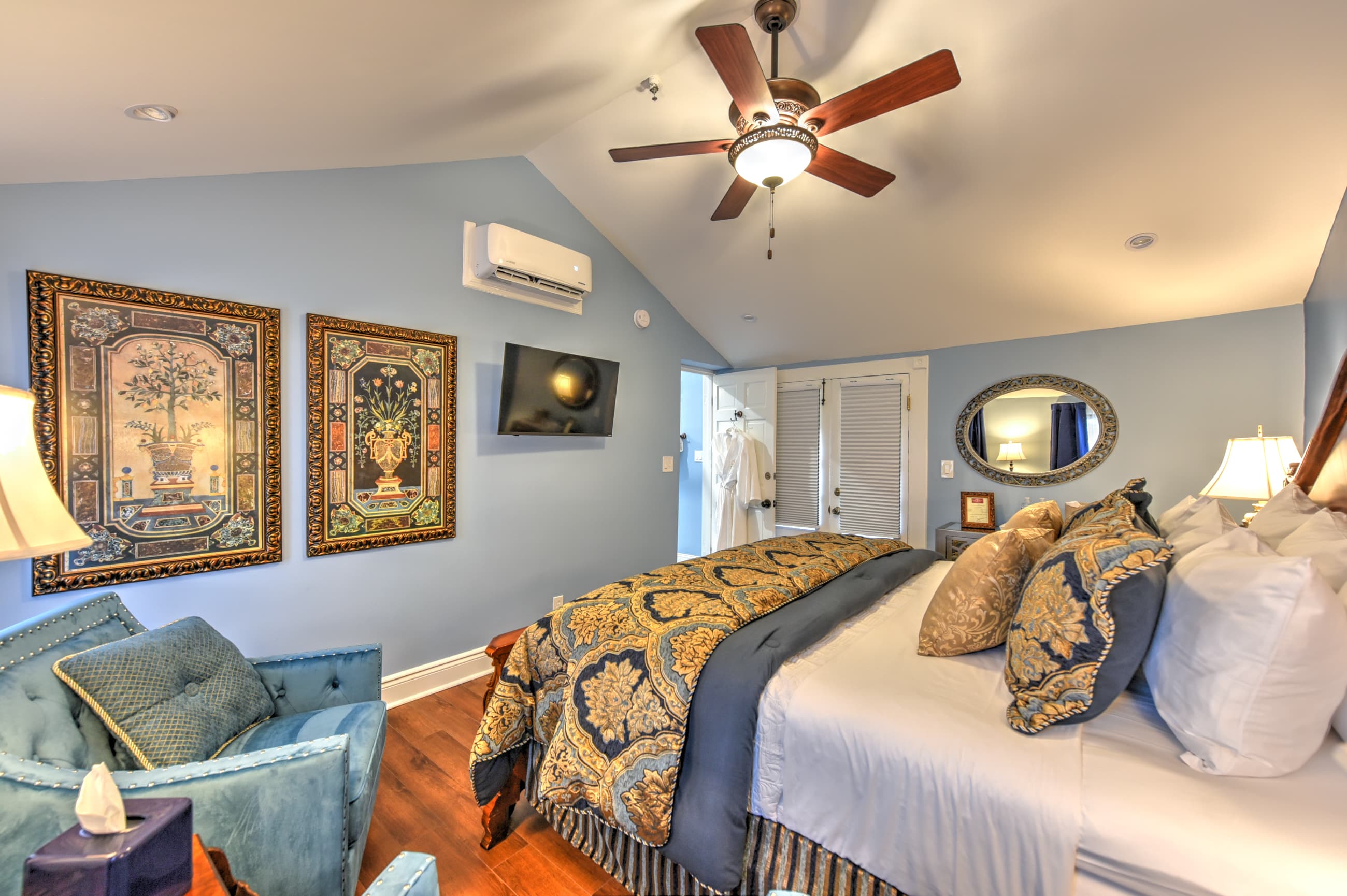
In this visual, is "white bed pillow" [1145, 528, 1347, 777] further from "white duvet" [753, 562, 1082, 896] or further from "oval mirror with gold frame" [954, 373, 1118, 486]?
"oval mirror with gold frame" [954, 373, 1118, 486]

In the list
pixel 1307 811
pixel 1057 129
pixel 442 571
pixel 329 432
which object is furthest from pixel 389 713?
pixel 1057 129

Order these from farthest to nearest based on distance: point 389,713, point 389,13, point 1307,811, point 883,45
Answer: point 389,713 < point 883,45 < point 389,13 < point 1307,811

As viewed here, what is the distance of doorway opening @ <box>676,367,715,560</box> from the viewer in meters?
5.11

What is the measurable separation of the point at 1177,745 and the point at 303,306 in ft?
10.1

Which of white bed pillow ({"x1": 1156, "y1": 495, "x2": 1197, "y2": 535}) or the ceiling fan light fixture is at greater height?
the ceiling fan light fixture

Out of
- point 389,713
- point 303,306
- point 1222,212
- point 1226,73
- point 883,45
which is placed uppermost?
point 883,45

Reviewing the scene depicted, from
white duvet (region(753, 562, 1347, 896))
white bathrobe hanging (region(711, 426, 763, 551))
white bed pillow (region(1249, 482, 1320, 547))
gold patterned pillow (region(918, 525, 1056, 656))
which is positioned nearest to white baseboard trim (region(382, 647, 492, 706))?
white duvet (region(753, 562, 1347, 896))

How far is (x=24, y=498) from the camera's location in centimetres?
97

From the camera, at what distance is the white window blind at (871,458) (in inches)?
158

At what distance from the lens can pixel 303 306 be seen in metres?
2.29

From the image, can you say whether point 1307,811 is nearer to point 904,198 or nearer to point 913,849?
point 913,849

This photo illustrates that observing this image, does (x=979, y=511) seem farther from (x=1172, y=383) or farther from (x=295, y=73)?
(x=295, y=73)

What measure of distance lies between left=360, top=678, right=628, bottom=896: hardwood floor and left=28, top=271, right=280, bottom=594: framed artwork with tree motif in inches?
41.0

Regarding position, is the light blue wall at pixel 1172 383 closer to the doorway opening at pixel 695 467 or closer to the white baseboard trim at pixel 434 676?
the doorway opening at pixel 695 467
